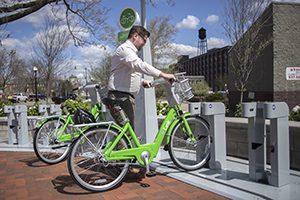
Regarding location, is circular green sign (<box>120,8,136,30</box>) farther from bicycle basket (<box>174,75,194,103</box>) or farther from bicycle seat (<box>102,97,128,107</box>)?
bicycle seat (<box>102,97,128,107</box>)

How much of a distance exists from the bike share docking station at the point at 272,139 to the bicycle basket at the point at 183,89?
0.81 meters

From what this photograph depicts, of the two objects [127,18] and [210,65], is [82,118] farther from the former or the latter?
[210,65]

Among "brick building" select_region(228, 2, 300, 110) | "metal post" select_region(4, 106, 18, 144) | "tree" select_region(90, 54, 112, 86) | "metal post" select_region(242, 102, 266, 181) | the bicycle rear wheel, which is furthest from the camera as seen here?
"tree" select_region(90, 54, 112, 86)

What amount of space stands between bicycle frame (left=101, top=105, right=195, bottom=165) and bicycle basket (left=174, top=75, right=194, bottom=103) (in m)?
0.18

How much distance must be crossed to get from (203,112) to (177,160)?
0.76 meters

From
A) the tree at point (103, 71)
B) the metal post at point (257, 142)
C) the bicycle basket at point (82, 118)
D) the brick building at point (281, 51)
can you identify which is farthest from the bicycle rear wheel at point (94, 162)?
the tree at point (103, 71)

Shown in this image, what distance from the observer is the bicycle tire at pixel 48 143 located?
4605 mm

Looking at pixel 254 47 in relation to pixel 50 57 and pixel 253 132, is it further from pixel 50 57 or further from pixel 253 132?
pixel 50 57

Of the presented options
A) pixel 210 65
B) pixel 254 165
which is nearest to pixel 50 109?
pixel 254 165

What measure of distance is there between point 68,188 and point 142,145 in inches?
42.0

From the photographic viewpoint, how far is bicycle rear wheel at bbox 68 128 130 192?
3235 millimetres

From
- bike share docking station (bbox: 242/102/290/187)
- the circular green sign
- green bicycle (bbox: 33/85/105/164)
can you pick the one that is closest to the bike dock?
bike share docking station (bbox: 242/102/290/187)

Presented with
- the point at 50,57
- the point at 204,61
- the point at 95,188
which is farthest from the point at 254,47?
the point at 204,61

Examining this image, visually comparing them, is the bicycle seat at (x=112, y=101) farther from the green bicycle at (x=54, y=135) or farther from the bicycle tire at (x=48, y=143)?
the bicycle tire at (x=48, y=143)
